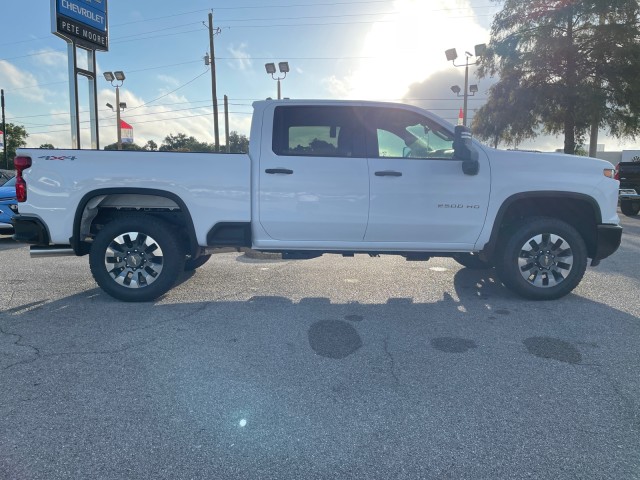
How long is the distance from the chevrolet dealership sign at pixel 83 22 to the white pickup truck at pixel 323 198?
1060cm

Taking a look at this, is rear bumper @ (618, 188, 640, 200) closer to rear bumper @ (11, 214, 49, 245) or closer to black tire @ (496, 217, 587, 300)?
black tire @ (496, 217, 587, 300)

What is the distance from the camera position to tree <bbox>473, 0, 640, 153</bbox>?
73.0ft

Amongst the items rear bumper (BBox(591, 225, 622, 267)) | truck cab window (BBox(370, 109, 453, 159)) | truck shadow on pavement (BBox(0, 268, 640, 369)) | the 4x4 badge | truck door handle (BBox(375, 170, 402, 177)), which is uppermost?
truck cab window (BBox(370, 109, 453, 159))

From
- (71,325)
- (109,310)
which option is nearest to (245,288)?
(109,310)

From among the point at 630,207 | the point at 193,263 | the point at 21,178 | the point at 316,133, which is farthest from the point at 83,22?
the point at 630,207

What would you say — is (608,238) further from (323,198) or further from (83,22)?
(83,22)

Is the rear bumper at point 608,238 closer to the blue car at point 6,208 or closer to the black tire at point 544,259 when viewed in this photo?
the black tire at point 544,259

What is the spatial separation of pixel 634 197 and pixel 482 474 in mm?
16911

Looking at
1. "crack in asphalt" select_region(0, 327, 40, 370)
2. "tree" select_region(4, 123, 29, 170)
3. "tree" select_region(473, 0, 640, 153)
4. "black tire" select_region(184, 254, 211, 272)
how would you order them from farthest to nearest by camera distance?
"tree" select_region(4, 123, 29, 170) < "tree" select_region(473, 0, 640, 153) < "black tire" select_region(184, 254, 211, 272) < "crack in asphalt" select_region(0, 327, 40, 370)

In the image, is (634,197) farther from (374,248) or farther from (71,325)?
(71,325)

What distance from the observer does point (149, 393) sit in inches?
118

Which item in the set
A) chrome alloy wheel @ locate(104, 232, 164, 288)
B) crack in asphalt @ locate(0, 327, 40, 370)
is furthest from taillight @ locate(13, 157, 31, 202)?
crack in asphalt @ locate(0, 327, 40, 370)

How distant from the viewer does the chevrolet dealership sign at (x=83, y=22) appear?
507 inches

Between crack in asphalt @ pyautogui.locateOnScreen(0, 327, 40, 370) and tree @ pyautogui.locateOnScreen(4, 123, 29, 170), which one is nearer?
crack in asphalt @ pyautogui.locateOnScreen(0, 327, 40, 370)
